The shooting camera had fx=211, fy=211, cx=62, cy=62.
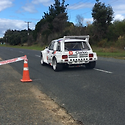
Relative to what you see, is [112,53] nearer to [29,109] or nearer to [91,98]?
[91,98]

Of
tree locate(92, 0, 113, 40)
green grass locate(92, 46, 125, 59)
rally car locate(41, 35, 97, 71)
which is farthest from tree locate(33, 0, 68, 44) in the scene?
rally car locate(41, 35, 97, 71)

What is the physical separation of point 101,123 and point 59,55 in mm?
6721

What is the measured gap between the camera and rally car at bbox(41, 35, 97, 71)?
35.3ft

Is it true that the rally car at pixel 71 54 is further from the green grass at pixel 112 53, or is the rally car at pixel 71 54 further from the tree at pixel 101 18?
the tree at pixel 101 18

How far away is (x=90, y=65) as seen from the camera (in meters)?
11.6

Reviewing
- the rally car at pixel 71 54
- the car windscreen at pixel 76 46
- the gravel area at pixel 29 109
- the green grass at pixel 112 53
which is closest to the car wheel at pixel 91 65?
the rally car at pixel 71 54

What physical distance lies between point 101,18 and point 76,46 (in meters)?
36.2

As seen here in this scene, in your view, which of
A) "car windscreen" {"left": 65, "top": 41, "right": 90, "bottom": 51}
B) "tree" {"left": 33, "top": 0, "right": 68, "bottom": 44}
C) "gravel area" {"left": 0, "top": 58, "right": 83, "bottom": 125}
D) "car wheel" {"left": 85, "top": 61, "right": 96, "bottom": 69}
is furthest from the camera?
"tree" {"left": 33, "top": 0, "right": 68, "bottom": 44}

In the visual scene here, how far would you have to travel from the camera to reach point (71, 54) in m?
10.8

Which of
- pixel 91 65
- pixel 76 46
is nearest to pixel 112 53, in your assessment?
pixel 91 65

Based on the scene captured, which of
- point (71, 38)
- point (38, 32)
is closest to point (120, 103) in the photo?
point (71, 38)

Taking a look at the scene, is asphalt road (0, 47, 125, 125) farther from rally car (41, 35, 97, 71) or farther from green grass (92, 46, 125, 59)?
green grass (92, 46, 125, 59)

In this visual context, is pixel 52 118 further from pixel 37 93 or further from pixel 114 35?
pixel 114 35

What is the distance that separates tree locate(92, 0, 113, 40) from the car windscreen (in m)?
35.5
